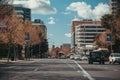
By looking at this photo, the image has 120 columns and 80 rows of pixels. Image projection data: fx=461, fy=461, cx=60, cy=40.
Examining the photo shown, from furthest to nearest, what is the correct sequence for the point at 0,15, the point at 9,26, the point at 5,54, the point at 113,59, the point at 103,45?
the point at 103,45, the point at 5,54, the point at 9,26, the point at 113,59, the point at 0,15

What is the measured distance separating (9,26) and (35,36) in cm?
3799

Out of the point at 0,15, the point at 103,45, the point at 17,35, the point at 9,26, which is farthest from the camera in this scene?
the point at 103,45

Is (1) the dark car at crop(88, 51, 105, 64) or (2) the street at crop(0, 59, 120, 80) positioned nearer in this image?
(2) the street at crop(0, 59, 120, 80)

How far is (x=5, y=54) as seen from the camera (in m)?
119

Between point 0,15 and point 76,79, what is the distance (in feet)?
89.2

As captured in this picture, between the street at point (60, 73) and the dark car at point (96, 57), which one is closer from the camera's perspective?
the street at point (60, 73)

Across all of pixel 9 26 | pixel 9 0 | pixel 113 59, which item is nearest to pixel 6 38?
pixel 9 26

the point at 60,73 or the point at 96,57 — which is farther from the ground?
the point at 96,57

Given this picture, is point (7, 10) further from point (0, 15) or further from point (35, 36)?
point (35, 36)

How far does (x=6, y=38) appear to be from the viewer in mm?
82625

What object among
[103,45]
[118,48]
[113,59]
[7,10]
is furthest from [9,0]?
[103,45]

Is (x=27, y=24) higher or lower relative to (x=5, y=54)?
higher

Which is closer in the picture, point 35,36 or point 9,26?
point 9,26

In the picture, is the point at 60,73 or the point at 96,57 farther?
the point at 96,57
